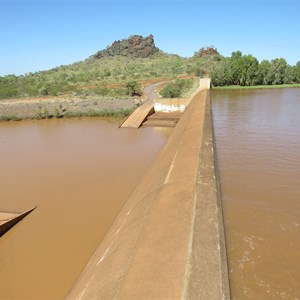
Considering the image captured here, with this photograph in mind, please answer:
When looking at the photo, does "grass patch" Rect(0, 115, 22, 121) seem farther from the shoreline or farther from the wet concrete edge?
the wet concrete edge

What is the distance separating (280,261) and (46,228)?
468 centimetres

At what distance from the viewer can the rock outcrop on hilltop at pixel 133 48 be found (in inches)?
3238

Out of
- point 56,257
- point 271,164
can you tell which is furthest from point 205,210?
point 271,164

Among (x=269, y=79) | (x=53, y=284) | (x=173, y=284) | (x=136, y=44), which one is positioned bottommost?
(x=53, y=284)

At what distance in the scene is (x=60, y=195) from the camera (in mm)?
7480

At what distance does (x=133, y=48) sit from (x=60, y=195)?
83.3m

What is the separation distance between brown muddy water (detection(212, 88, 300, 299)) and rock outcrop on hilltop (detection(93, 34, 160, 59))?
78409 mm

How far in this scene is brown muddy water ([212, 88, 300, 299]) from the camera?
2787mm

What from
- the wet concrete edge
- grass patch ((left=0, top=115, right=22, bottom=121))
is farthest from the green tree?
the wet concrete edge

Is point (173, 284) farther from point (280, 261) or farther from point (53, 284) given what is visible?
point (53, 284)

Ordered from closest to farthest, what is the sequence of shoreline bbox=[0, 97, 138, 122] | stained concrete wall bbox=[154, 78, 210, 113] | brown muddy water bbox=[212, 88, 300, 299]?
brown muddy water bbox=[212, 88, 300, 299] → stained concrete wall bbox=[154, 78, 210, 113] → shoreline bbox=[0, 97, 138, 122]

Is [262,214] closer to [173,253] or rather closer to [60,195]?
[173,253]

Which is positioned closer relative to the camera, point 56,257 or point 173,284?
point 173,284

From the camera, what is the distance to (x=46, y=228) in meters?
5.89
